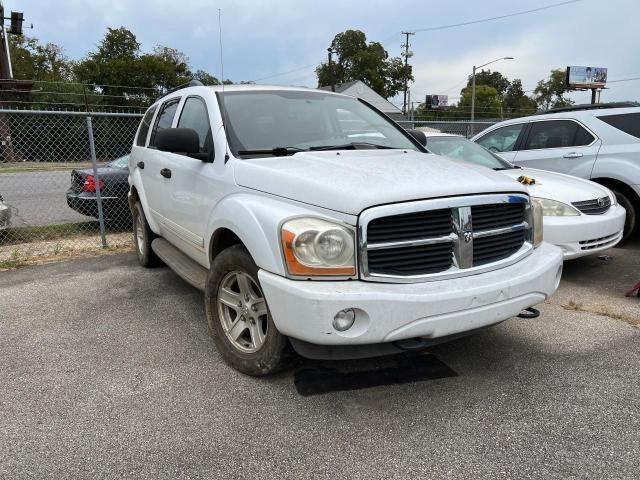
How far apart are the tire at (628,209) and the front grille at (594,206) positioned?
137 cm

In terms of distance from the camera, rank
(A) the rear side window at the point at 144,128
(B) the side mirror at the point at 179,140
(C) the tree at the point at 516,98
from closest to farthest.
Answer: (B) the side mirror at the point at 179,140 < (A) the rear side window at the point at 144,128 < (C) the tree at the point at 516,98

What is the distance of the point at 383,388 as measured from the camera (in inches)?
122

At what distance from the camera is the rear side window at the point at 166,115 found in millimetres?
4785

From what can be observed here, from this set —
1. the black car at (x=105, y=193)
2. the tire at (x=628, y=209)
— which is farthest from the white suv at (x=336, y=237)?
the black car at (x=105, y=193)

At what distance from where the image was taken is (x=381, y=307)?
2.56 m

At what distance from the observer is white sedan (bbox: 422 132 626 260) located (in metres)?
5.06

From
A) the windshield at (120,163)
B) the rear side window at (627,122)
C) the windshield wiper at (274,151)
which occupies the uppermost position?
the rear side window at (627,122)

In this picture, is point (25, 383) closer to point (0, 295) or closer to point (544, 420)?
point (0, 295)

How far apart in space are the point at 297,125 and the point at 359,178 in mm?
1207

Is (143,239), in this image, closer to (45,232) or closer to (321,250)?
(45,232)

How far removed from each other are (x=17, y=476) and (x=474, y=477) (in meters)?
2.10

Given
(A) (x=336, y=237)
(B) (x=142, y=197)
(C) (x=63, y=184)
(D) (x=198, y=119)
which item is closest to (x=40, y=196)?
(C) (x=63, y=184)

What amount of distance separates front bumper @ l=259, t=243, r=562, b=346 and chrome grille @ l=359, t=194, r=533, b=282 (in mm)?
89

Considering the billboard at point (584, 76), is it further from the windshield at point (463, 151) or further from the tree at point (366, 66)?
the windshield at point (463, 151)
